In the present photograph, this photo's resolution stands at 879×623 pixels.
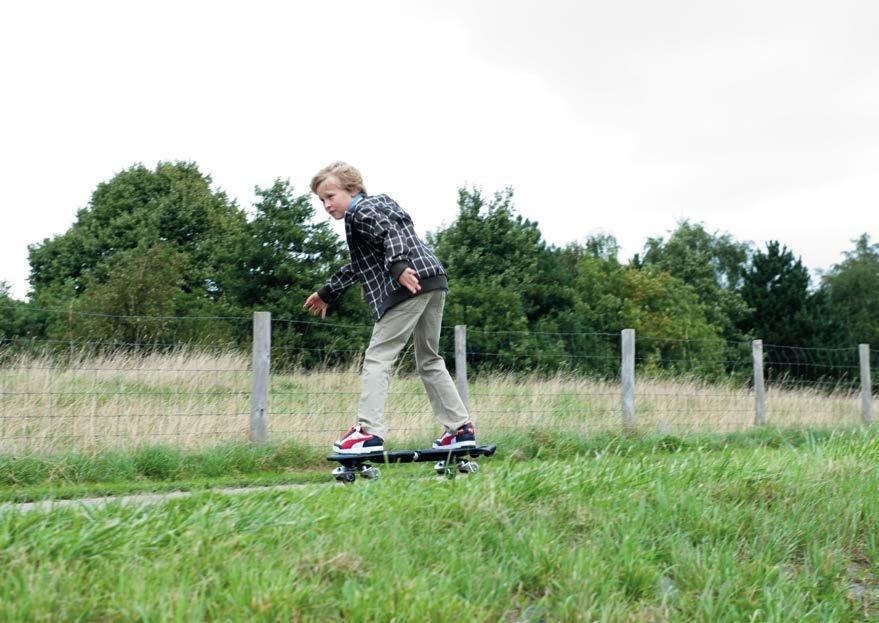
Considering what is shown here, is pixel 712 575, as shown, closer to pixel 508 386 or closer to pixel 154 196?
pixel 508 386

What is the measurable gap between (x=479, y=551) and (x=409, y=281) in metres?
2.20

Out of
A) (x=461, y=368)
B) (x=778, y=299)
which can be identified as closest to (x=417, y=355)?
(x=461, y=368)

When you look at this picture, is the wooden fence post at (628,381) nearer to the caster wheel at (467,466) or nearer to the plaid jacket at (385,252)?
the caster wheel at (467,466)

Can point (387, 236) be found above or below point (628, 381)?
above

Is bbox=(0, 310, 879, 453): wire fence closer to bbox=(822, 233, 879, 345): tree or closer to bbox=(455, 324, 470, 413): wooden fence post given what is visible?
bbox=(455, 324, 470, 413): wooden fence post

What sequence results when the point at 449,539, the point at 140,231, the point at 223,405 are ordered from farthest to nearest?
the point at 140,231, the point at 223,405, the point at 449,539

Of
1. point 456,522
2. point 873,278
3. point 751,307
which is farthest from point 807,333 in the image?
point 456,522

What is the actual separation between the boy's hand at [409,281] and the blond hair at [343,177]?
0.77 m

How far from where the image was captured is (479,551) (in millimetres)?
3406

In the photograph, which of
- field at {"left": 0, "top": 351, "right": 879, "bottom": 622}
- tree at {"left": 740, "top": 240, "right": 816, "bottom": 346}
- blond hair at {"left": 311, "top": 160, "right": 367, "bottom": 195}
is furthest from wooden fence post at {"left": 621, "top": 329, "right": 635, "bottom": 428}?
tree at {"left": 740, "top": 240, "right": 816, "bottom": 346}

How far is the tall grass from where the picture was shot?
7.91 meters

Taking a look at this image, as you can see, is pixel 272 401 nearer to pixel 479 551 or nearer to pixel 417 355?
pixel 417 355

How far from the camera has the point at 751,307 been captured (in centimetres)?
5425

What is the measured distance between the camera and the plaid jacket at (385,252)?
210 inches
